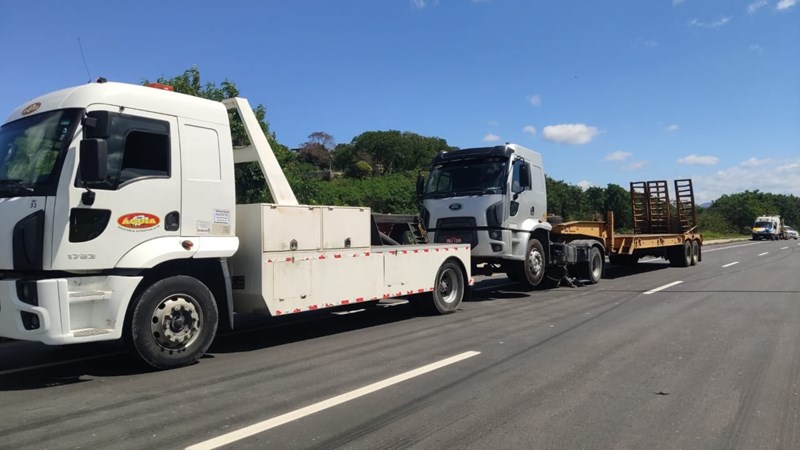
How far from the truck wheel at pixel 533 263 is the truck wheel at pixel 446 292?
2.35m

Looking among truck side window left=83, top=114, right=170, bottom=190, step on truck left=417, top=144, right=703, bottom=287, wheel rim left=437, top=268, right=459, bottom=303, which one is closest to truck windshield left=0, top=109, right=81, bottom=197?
truck side window left=83, top=114, right=170, bottom=190

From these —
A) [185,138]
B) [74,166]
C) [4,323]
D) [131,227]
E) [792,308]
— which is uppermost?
[185,138]

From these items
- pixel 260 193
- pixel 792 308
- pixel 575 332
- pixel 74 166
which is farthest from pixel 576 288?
pixel 74 166

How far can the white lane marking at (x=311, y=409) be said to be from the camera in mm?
4141

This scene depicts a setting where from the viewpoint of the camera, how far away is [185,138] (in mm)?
6535

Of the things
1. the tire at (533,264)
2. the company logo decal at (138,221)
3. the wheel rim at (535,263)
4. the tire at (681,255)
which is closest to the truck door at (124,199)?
the company logo decal at (138,221)

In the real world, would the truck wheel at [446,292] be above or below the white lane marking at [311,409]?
above

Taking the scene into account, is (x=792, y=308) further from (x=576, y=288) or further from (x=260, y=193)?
(x=260, y=193)

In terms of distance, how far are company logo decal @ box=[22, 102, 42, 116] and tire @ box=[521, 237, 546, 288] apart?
9.36 metres

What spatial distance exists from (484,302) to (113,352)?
24.0ft

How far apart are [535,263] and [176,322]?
871 cm

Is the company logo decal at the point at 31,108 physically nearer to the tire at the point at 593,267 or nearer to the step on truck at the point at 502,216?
the step on truck at the point at 502,216

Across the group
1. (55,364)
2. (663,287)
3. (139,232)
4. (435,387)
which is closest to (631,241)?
(663,287)

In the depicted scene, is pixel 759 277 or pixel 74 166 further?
pixel 759 277
